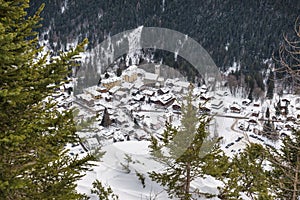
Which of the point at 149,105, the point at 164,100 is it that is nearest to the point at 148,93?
the point at 149,105

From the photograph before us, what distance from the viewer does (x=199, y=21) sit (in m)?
76.8

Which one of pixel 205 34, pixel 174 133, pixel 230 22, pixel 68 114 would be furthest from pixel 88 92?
pixel 230 22

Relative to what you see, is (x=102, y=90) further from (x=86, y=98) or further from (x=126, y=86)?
(x=126, y=86)

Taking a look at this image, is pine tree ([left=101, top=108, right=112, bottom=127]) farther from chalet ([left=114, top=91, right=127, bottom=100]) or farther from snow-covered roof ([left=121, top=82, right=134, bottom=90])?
snow-covered roof ([left=121, top=82, right=134, bottom=90])

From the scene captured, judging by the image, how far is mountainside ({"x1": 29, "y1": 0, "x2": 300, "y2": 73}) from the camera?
6675cm

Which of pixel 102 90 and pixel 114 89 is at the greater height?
pixel 114 89

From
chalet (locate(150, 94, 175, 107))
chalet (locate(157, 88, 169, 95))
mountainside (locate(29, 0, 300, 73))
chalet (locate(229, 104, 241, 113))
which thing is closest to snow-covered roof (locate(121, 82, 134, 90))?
chalet (locate(150, 94, 175, 107))

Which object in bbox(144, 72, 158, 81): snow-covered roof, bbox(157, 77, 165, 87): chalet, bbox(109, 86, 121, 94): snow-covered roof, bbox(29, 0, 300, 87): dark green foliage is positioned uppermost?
bbox(29, 0, 300, 87): dark green foliage

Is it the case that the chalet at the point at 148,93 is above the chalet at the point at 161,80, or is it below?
below

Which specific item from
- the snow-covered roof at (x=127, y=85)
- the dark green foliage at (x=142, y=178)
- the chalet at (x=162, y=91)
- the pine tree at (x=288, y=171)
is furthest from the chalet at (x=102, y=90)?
the pine tree at (x=288, y=171)

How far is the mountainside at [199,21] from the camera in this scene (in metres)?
66.8

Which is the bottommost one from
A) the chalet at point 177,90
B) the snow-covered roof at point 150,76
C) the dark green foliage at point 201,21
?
the chalet at point 177,90

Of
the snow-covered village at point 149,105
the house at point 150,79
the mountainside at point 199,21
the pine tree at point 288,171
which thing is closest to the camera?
the snow-covered village at point 149,105

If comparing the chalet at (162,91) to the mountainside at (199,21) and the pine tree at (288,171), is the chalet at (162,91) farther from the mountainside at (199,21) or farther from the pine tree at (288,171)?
the mountainside at (199,21)
